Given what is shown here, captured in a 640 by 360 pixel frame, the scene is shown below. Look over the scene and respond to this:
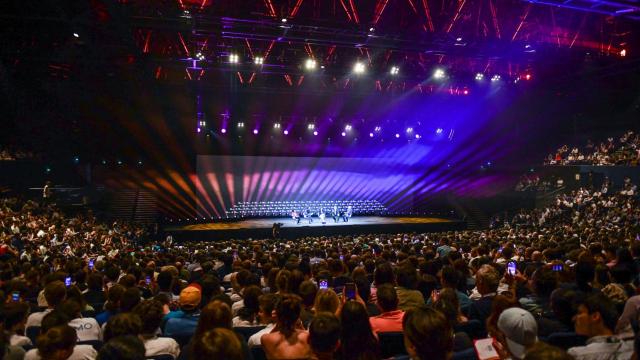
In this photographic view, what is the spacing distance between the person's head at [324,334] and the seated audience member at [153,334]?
55.5 inches

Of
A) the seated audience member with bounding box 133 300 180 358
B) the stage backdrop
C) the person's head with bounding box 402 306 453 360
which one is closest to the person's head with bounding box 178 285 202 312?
the seated audience member with bounding box 133 300 180 358

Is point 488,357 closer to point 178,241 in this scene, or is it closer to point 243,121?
point 178,241

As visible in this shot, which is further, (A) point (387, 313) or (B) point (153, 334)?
(A) point (387, 313)

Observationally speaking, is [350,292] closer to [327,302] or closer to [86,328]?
[327,302]

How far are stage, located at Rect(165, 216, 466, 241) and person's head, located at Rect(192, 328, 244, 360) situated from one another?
66.3 ft

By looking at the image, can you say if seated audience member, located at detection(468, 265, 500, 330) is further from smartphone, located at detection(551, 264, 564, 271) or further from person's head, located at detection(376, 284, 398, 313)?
smartphone, located at detection(551, 264, 564, 271)

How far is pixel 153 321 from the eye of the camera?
383 centimetres

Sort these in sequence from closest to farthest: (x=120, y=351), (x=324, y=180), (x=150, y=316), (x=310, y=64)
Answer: (x=120, y=351)
(x=150, y=316)
(x=310, y=64)
(x=324, y=180)

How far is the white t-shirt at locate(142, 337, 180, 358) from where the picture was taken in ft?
11.9

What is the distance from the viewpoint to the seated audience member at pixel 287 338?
3320 mm

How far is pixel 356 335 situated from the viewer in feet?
10.1

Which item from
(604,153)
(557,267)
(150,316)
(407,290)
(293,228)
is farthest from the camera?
(604,153)

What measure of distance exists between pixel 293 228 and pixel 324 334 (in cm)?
2019

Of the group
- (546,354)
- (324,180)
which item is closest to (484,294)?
(546,354)
